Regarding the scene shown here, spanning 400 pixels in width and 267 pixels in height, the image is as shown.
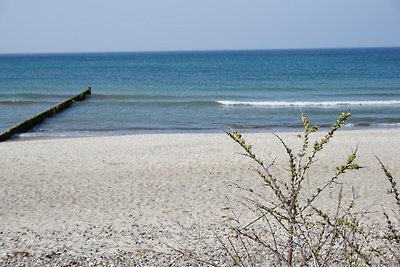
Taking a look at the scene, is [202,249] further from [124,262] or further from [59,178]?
[59,178]

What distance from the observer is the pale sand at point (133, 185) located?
348 inches

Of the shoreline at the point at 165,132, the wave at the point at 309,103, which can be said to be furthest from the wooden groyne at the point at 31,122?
the wave at the point at 309,103

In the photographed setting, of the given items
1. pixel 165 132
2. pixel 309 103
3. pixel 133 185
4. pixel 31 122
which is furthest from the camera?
pixel 309 103

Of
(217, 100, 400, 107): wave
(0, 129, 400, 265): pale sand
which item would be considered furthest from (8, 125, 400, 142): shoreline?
(217, 100, 400, 107): wave

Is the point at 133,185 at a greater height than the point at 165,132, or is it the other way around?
the point at 133,185

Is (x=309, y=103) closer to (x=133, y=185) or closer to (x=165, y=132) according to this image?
(x=165, y=132)

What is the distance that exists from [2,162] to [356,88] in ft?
105

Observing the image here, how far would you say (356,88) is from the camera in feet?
137

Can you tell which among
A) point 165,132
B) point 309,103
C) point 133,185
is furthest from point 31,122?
point 309,103

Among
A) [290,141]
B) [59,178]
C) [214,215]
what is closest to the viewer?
[214,215]

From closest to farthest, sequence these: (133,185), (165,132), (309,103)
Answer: (133,185) < (165,132) < (309,103)

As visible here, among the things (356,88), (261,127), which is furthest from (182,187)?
(356,88)

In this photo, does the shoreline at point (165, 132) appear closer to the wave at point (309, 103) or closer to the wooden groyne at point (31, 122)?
the wooden groyne at point (31, 122)

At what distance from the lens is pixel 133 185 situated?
12.1m
